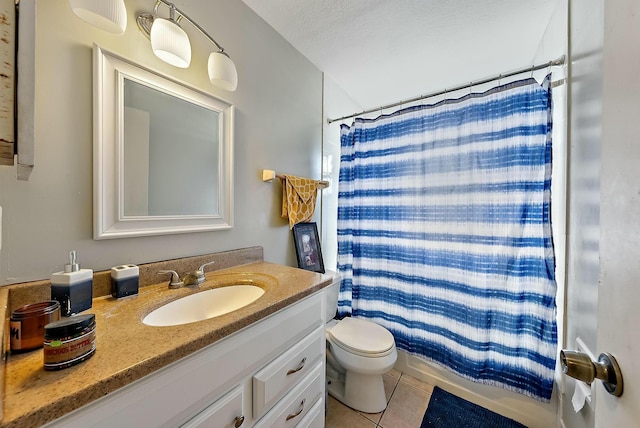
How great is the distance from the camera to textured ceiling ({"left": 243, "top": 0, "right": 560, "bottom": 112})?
1.28 m

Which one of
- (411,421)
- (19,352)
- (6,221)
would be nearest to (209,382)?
(19,352)

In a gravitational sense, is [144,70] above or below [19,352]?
above

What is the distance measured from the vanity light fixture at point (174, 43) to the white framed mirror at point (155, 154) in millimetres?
127

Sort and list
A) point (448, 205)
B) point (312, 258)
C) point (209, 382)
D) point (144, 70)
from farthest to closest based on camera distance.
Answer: point (312, 258) < point (448, 205) < point (144, 70) < point (209, 382)

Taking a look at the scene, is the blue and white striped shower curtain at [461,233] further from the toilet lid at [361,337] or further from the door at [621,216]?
the door at [621,216]

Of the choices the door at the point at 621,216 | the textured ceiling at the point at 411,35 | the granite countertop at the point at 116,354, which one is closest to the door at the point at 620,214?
the door at the point at 621,216

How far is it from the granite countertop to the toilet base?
924 mm

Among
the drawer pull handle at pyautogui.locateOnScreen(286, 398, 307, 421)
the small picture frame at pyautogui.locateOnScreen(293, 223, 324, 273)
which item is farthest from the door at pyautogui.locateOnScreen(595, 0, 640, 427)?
the small picture frame at pyautogui.locateOnScreen(293, 223, 324, 273)

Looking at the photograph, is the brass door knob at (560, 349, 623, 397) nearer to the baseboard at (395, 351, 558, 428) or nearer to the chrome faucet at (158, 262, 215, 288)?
the chrome faucet at (158, 262, 215, 288)

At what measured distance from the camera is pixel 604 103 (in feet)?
1.49

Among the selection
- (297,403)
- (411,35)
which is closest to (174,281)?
(297,403)

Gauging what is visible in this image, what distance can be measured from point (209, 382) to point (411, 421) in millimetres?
1349

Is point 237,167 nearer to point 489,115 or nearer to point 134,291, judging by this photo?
point 134,291

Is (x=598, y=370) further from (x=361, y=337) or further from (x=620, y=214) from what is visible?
(x=361, y=337)
